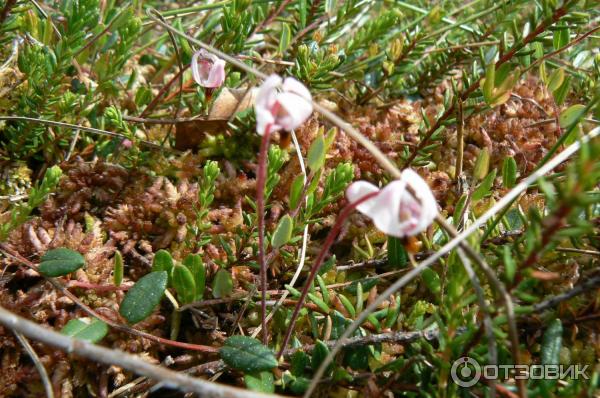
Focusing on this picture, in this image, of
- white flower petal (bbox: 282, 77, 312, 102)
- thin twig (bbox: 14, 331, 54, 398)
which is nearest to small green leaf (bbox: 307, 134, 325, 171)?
white flower petal (bbox: 282, 77, 312, 102)

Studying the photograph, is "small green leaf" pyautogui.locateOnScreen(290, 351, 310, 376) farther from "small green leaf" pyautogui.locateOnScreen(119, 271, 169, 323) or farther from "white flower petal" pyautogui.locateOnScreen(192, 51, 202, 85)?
"white flower petal" pyautogui.locateOnScreen(192, 51, 202, 85)

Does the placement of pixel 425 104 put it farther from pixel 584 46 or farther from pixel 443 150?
pixel 584 46

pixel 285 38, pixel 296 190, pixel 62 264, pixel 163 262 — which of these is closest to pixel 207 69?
pixel 285 38

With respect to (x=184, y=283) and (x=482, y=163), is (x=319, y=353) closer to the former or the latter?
(x=184, y=283)

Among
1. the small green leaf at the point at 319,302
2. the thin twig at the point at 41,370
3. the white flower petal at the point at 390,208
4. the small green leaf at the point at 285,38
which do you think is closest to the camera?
the white flower petal at the point at 390,208

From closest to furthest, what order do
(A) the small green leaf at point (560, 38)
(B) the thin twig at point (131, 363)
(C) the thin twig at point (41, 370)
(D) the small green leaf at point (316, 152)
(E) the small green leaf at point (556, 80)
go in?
(B) the thin twig at point (131, 363), (C) the thin twig at point (41, 370), (D) the small green leaf at point (316, 152), (E) the small green leaf at point (556, 80), (A) the small green leaf at point (560, 38)

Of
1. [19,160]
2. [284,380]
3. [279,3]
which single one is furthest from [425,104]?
[19,160]

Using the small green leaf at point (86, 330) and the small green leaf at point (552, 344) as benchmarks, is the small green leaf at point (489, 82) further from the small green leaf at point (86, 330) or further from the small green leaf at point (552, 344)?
the small green leaf at point (86, 330)

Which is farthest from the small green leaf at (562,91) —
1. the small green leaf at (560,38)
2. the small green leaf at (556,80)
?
the small green leaf at (560,38)
